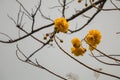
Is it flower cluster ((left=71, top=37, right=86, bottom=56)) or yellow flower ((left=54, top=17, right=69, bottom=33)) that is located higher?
yellow flower ((left=54, top=17, right=69, bottom=33))

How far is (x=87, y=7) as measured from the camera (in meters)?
1.05

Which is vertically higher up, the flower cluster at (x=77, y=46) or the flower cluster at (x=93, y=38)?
the flower cluster at (x=93, y=38)

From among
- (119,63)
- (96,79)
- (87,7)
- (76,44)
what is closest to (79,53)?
(76,44)

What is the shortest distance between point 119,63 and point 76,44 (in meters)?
0.14

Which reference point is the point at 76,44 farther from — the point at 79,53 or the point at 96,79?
the point at 96,79

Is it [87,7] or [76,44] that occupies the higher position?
[87,7]

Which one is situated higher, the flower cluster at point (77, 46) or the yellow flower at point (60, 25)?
the yellow flower at point (60, 25)

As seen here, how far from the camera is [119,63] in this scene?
52 centimetres

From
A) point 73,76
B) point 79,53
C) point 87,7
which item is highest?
point 87,7

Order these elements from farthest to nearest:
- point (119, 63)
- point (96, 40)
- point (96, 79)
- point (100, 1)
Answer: point (96, 79)
point (100, 1)
point (96, 40)
point (119, 63)

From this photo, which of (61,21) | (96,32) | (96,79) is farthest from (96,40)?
(96,79)

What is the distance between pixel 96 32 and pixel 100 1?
0.44 m

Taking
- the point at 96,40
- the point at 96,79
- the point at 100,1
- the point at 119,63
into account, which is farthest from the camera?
the point at 96,79

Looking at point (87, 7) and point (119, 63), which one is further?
point (87, 7)
